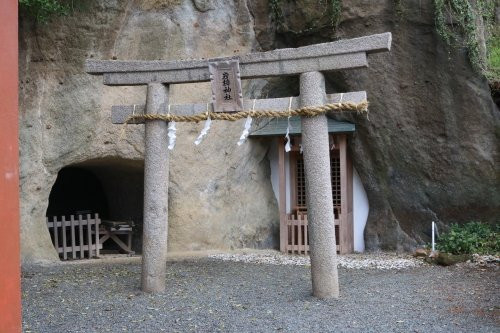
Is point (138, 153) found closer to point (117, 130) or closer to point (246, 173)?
point (117, 130)

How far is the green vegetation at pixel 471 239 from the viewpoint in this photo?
402 inches

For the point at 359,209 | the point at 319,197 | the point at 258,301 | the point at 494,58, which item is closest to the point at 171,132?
the point at 319,197

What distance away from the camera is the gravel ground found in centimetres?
595

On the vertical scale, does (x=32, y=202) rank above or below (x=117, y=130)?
below

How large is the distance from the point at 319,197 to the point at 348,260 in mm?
4203

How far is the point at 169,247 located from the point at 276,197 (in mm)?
3024

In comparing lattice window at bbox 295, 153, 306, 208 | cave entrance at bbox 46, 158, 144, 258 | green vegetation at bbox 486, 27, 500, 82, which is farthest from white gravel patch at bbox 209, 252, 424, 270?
green vegetation at bbox 486, 27, 500, 82

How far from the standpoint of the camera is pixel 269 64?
7066 mm

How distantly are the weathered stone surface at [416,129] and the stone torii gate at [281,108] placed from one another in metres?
5.26

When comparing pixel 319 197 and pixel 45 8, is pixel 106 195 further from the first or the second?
pixel 319 197

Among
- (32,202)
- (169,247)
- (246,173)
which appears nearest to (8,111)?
(32,202)

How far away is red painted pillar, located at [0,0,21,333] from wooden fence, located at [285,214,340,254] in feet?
30.4

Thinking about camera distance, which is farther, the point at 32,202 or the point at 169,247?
the point at 169,247

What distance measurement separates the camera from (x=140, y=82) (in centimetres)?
772
